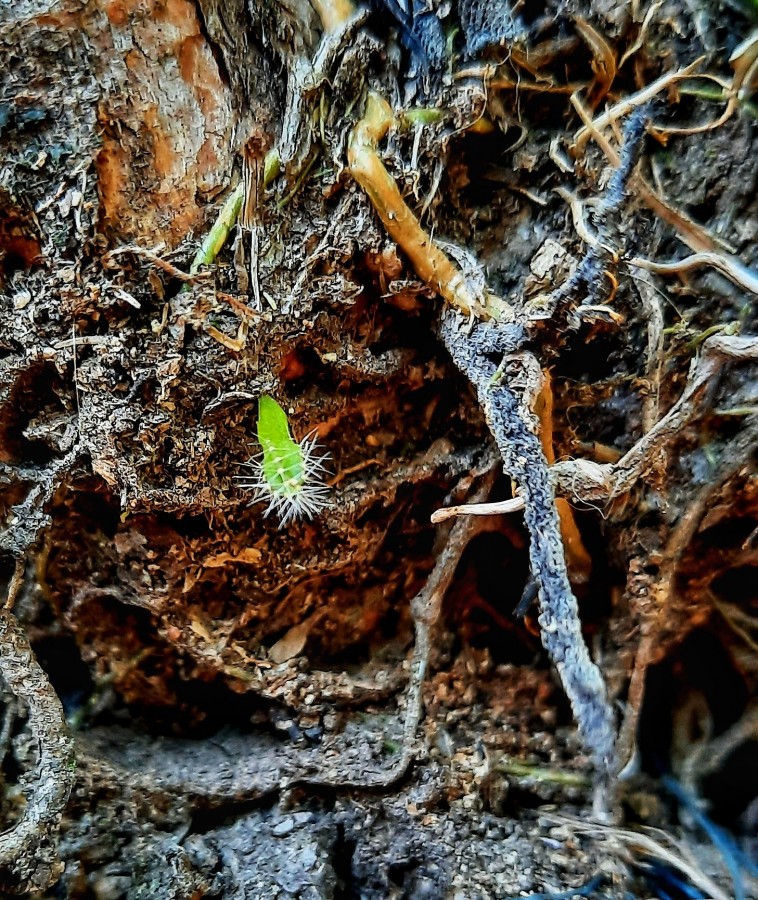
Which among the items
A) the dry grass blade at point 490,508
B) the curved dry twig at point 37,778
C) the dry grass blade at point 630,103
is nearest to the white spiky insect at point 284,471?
the dry grass blade at point 490,508

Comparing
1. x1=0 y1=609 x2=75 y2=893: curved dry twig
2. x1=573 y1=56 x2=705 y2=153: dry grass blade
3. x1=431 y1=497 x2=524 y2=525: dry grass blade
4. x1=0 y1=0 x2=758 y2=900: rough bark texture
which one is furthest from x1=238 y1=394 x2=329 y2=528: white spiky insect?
x1=573 y1=56 x2=705 y2=153: dry grass blade

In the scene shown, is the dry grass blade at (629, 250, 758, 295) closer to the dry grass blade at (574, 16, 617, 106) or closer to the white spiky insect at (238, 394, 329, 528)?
the dry grass blade at (574, 16, 617, 106)

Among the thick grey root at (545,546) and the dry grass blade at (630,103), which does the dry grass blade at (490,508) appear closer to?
the thick grey root at (545,546)

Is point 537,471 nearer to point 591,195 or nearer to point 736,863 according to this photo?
point 591,195

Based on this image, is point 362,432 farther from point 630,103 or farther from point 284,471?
point 630,103

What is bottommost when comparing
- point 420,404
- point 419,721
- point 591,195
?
point 419,721

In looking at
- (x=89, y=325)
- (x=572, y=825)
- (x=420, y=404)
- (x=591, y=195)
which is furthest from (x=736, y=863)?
(x=89, y=325)

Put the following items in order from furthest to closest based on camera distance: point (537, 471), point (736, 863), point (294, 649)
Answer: point (294, 649)
point (736, 863)
point (537, 471)
